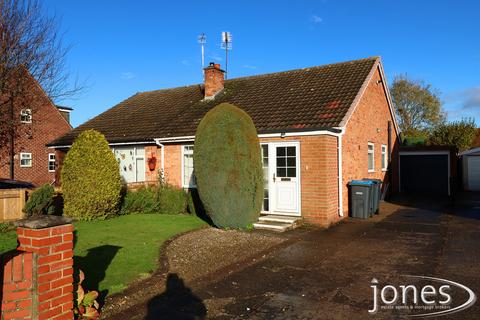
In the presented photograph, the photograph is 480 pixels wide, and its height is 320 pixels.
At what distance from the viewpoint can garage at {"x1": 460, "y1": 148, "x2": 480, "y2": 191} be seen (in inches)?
954

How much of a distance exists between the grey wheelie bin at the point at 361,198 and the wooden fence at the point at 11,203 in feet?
32.1

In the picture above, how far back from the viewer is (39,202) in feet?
34.6

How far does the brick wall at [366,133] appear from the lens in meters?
12.4

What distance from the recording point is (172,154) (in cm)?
1424

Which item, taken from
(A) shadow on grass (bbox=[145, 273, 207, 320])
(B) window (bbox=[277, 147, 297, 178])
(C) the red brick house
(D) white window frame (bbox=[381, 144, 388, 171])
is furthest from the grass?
(C) the red brick house

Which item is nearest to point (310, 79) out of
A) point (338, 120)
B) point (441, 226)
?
point (338, 120)

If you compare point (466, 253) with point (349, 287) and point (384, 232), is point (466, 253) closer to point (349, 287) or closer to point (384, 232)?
point (384, 232)

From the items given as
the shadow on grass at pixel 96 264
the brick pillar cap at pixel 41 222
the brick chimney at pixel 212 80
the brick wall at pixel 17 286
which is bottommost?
the shadow on grass at pixel 96 264

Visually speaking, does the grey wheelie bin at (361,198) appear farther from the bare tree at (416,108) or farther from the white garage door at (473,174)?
the bare tree at (416,108)

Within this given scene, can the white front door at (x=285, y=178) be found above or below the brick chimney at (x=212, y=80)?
below

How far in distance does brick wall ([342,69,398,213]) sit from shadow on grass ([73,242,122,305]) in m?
7.52

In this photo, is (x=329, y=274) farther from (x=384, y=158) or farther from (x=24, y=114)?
(x=384, y=158)

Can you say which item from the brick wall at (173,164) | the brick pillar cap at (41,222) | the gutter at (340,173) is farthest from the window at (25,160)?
the brick pillar cap at (41,222)

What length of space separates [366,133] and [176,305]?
11.4m
